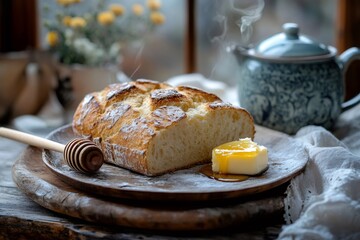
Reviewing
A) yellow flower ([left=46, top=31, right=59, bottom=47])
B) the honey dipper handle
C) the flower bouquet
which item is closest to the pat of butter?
the honey dipper handle

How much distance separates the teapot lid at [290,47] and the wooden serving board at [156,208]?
21.7 inches

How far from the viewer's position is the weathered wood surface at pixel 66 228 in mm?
1167

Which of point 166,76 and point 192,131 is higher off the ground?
point 192,131

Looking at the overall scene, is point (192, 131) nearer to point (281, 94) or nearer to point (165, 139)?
point (165, 139)

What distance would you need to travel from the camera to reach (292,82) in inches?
69.1

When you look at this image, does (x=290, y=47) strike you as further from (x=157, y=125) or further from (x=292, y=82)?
(x=157, y=125)

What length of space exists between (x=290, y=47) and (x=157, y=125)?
0.59m

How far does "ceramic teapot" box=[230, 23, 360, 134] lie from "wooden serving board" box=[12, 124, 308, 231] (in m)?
0.48

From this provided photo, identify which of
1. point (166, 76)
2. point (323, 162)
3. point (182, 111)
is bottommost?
point (166, 76)

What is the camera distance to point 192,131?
143 centimetres

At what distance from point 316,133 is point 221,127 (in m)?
Answer: 0.31

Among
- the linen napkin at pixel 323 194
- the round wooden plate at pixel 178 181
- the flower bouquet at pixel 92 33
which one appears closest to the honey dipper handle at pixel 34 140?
the round wooden plate at pixel 178 181

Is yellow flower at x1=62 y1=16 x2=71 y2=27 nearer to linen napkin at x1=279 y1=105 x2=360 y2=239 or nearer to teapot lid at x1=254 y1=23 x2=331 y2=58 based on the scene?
teapot lid at x1=254 y1=23 x2=331 y2=58

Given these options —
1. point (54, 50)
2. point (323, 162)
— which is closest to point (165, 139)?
point (323, 162)
